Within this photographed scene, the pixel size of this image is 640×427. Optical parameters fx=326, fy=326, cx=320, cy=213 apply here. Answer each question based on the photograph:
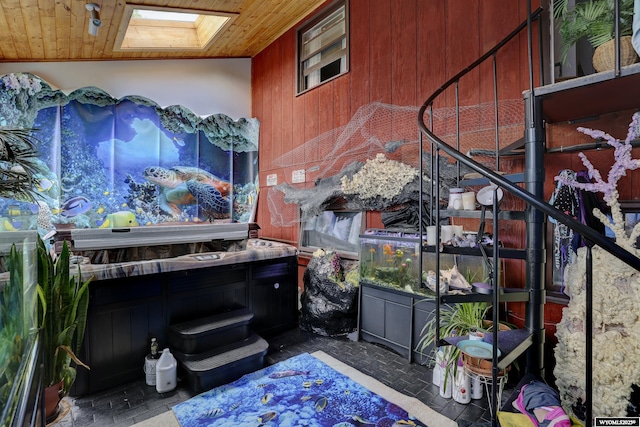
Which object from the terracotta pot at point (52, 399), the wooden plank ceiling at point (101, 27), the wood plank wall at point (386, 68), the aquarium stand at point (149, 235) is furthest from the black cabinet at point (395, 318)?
the wooden plank ceiling at point (101, 27)

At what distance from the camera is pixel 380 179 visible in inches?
121

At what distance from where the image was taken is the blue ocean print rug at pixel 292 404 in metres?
1.92

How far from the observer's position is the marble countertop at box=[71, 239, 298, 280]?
7.39 ft

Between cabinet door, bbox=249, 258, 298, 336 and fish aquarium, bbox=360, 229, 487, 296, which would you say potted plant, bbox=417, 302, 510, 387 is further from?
cabinet door, bbox=249, 258, 298, 336

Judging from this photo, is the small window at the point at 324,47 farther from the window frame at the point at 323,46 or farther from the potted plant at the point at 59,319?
the potted plant at the point at 59,319

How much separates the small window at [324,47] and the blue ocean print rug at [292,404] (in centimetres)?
316

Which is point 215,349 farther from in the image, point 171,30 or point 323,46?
point 171,30

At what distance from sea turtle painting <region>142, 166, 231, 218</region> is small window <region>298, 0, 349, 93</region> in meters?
1.82

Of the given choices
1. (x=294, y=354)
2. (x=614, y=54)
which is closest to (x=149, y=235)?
(x=294, y=354)

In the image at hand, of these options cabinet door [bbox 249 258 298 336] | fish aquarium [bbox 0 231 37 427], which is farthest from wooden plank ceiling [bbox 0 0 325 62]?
cabinet door [bbox 249 258 298 336]

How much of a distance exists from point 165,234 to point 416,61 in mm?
2769

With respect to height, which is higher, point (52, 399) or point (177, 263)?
point (177, 263)

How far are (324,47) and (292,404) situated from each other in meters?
3.78


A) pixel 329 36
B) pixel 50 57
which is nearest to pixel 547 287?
pixel 329 36
